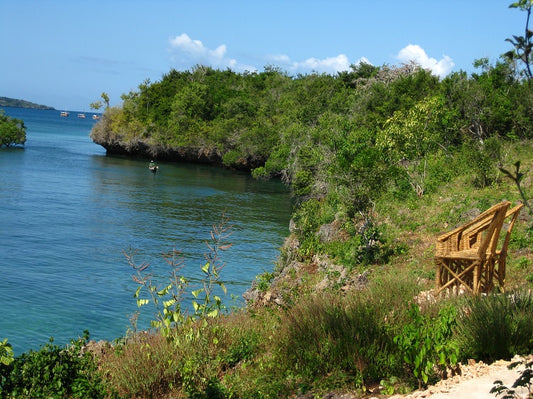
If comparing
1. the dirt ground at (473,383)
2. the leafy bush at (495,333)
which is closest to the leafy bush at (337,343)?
the dirt ground at (473,383)

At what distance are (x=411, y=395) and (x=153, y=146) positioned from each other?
2656 inches

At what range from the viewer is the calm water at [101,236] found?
16484 millimetres

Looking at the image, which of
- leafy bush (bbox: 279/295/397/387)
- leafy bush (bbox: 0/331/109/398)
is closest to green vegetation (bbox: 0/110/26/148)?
leafy bush (bbox: 0/331/109/398)

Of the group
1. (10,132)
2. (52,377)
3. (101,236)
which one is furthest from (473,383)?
(10,132)

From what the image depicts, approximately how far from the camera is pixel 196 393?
6.82 metres

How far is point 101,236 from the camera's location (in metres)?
27.2

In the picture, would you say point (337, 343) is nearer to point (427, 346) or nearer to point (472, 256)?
point (427, 346)

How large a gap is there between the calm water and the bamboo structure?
855cm

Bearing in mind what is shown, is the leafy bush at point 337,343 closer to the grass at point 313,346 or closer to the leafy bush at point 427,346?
the grass at point 313,346

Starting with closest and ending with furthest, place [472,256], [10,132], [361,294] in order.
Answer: [361,294] < [472,256] < [10,132]

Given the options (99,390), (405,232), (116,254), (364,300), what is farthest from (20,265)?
(364,300)

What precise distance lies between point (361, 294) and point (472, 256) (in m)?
2.14

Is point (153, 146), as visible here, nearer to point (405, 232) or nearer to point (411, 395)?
point (405, 232)

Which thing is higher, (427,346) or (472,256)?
(472,256)
